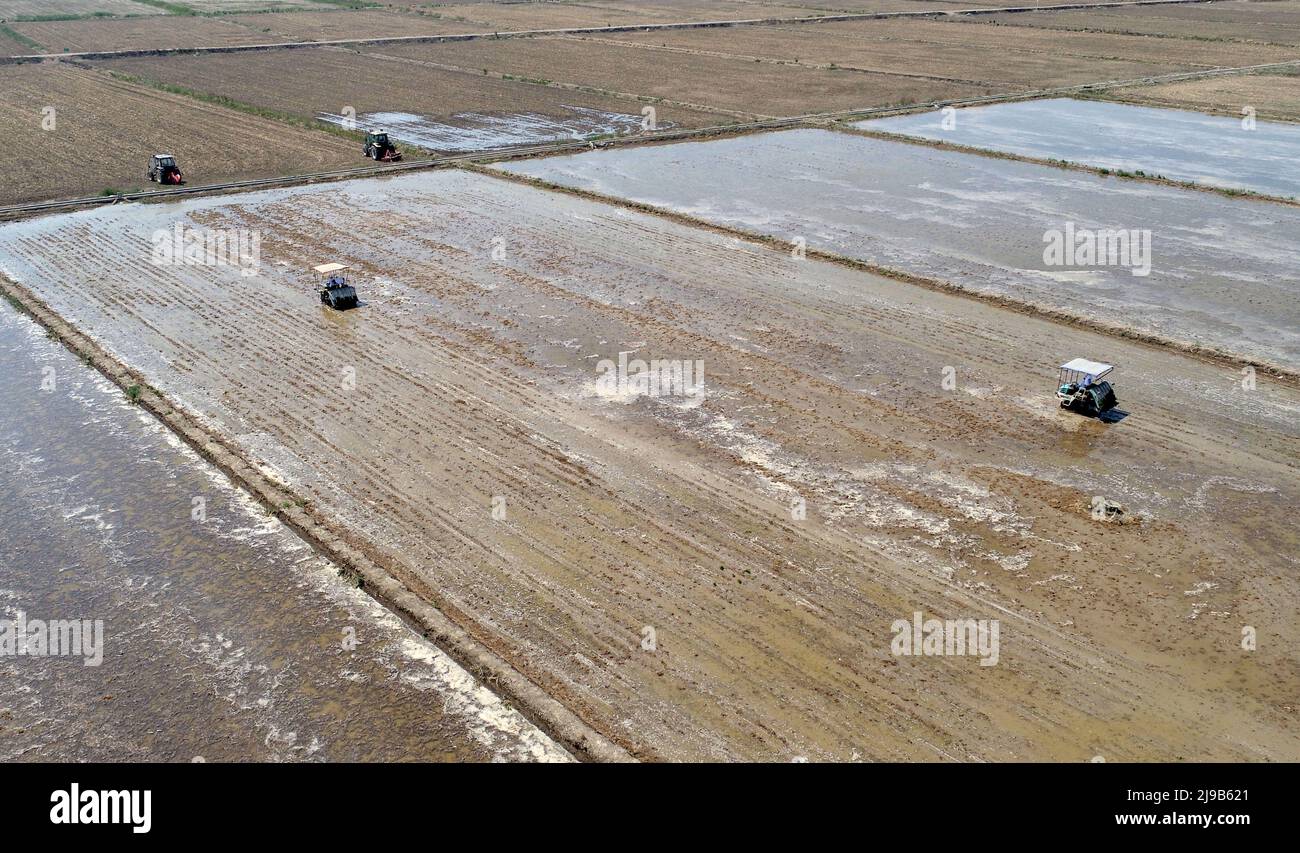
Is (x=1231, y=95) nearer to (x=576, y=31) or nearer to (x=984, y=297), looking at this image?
(x=984, y=297)

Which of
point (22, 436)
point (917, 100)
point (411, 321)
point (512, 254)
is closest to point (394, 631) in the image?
point (22, 436)

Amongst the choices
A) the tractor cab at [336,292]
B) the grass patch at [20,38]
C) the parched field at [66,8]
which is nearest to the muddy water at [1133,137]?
the tractor cab at [336,292]

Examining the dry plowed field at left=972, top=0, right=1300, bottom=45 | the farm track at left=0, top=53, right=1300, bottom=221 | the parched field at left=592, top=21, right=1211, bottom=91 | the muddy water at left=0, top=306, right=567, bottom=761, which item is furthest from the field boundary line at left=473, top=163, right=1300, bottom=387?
the dry plowed field at left=972, top=0, right=1300, bottom=45

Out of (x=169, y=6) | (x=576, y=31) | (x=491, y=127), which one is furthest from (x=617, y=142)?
(x=169, y=6)

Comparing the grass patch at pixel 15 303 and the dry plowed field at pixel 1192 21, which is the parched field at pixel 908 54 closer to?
the dry plowed field at pixel 1192 21

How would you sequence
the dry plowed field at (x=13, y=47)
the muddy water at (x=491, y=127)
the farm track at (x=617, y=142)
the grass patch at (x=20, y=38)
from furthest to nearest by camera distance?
1. the grass patch at (x=20, y=38)
2. the dry plowed field at (x=13, y=47)
3. the muddy water at (x=491, y=127)
4. the farm track at (x=617, y=142)

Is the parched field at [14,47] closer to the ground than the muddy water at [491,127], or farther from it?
farther from it
